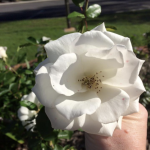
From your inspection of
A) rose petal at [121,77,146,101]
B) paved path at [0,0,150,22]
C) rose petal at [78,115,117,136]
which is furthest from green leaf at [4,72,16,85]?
paved path at [0,0,150,22]

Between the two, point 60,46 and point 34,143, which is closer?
point 60,46

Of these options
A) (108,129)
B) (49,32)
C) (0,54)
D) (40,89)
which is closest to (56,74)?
(40,89)

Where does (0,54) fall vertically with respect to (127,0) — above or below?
above

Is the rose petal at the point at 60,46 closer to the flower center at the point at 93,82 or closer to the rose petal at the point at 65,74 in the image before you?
the rose petal at the point at 65,74

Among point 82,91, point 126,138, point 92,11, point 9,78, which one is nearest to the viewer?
point 82,91

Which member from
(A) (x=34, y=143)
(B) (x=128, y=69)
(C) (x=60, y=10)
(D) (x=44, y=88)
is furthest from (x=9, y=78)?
(C) (x=60, y=10)

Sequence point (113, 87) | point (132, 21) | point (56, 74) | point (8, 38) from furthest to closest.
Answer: point (132, 21), point (8, 38), point (113, 87), point (56, 74)

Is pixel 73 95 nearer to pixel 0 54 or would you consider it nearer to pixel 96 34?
pixel 96 34

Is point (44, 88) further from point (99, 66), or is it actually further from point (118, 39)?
point (118, 39)
